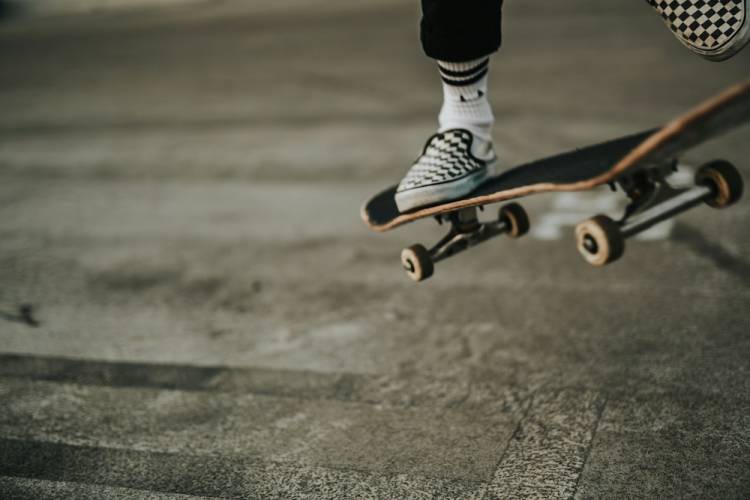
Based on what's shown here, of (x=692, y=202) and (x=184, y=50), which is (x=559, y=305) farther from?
(x=184, y=50)

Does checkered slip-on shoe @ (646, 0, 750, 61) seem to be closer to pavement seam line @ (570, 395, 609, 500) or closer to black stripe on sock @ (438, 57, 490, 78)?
black stripe on sock @ (438, 57, 490, 78)

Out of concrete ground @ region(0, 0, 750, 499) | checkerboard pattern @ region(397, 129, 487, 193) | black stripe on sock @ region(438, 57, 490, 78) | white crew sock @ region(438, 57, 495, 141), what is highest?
black stripe on sock @ region(438, 57, 490, 78)

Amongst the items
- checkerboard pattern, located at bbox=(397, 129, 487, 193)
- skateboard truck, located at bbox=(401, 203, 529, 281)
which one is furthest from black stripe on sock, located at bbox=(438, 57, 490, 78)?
skateboard truck, located at bbox=(401, 203, 529, 281)

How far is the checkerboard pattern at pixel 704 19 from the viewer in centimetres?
262

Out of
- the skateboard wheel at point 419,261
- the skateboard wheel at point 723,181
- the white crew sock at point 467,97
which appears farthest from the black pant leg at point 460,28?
the skateboard wheel at point 723,181

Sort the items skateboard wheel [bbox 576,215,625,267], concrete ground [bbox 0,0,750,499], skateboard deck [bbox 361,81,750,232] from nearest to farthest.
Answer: skateboard deck [bbox 361,81,750,232], skateboard wheel [bbox 576,215,625,267], concrete ground [bbox 0,0,750,499]

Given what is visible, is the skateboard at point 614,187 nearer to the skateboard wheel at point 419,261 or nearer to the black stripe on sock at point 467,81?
the skateboard wheel at point 419,261

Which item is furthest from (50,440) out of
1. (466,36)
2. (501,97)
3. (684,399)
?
(501,97)

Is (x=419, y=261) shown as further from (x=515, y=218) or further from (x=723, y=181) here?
(x=723, y=181)

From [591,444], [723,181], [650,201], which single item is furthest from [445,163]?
[591,444]

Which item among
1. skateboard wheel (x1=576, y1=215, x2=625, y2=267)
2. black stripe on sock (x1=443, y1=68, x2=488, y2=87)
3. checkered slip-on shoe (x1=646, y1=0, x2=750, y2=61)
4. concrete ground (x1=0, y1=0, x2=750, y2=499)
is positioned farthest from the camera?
black stripe on sock (x1=443, y1=68, x2=488, y2=87)

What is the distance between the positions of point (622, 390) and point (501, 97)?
536 centimetres

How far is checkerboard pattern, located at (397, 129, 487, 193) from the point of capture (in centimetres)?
299

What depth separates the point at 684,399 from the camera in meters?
3.02
